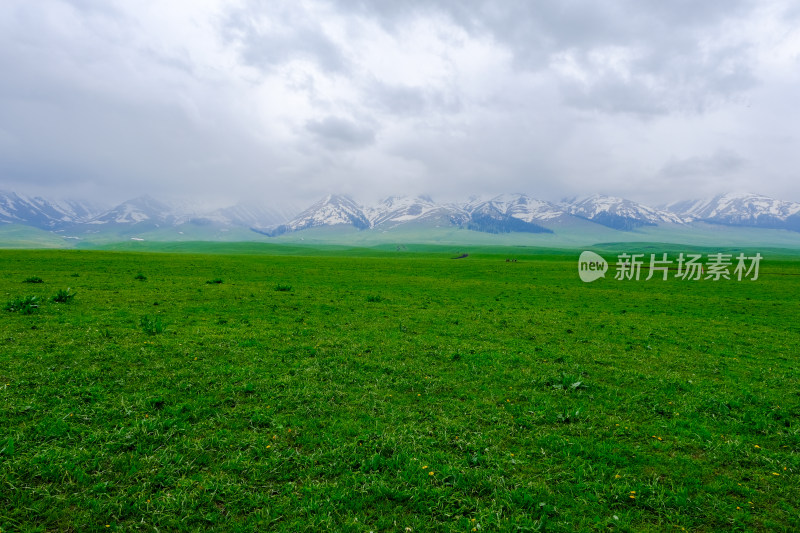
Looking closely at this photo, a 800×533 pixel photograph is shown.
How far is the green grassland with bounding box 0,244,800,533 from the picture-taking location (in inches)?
249

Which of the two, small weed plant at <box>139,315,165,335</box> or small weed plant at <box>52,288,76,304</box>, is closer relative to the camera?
small weed plant at <box>139,315,165,335</box>

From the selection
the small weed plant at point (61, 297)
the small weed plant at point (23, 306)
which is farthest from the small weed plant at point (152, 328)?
the small weed plant at point (61, 297)

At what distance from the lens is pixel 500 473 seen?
7.45m

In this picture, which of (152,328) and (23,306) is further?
(23,306)

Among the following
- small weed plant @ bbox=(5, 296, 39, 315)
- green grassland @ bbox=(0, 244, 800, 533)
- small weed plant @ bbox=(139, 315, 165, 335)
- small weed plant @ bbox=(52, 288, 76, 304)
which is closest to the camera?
green grassland @ bbox=(0, 244, 800, 533)

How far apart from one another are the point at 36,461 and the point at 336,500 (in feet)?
19.5

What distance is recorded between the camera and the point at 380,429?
29.2 feet

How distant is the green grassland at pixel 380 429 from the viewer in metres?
6.33

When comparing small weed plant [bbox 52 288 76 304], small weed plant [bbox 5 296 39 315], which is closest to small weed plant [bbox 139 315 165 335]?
small weed plant [bbox 5 296 39 315]

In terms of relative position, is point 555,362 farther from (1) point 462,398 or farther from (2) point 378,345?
(2) point 378,345

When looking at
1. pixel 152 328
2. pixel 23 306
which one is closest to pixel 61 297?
pixel 23 306

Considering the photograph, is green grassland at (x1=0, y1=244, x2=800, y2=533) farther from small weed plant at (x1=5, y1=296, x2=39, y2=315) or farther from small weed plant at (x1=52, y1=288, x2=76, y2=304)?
small weed plant at (x1=52, y1=288, x2=76, y2=304)

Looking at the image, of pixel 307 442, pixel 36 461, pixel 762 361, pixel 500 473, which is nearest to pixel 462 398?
pixel 500 473

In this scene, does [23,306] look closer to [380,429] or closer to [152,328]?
[152,328]
